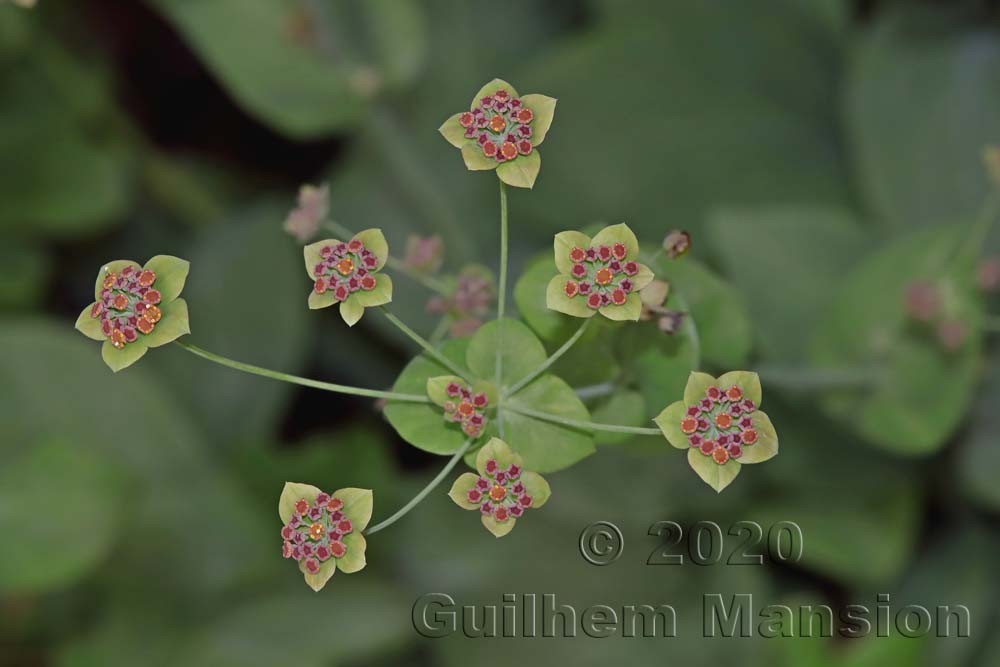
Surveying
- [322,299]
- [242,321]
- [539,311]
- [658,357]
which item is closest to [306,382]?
[322,299]

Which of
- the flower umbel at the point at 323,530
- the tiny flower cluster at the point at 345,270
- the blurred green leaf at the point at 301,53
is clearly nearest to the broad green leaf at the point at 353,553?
the flower umbel at the point at 323,530

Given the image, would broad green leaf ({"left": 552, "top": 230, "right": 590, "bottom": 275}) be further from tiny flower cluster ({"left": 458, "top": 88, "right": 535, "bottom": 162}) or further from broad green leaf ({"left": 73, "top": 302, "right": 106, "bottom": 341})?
broad green leaf ({"left": 73, "top": 302, "right": 106, "bottom": 341})

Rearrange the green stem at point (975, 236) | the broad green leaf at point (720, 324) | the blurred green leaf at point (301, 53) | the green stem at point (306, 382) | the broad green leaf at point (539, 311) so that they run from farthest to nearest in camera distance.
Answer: the blurred green leaf at point (301, 53) → the green stem at point (975, 236) → the broad green leaf at point (720, 324) → the broad green leaf at point (539, 311) → the green stem at point (306, 382)

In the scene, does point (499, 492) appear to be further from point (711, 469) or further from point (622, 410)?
point (622, 410)

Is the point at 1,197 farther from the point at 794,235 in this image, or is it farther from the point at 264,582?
the point at 794,235

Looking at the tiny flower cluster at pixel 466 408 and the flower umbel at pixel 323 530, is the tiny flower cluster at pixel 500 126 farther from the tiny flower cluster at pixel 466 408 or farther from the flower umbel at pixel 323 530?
the flower umbel at pixel 323 530
